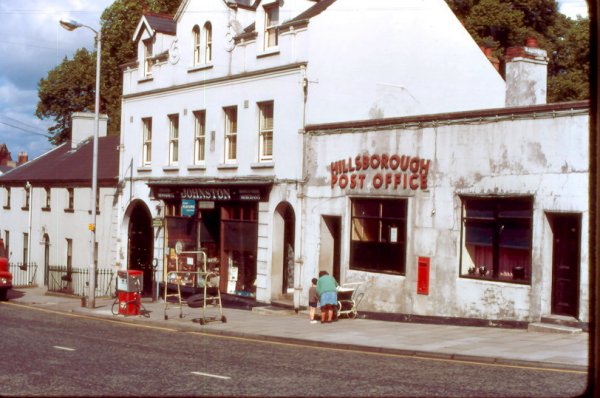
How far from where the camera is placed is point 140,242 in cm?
3619

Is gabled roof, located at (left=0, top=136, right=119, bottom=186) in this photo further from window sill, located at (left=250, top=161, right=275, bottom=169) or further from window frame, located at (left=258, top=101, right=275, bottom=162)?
window frame, located at (left=258, top=101, right=275, bottom=162)

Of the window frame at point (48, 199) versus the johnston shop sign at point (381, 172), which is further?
the window frame at point (48, 199)

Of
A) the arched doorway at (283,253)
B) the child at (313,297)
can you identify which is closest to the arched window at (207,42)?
the arched doorway at (283,253)

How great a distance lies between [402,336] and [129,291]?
10177 mm

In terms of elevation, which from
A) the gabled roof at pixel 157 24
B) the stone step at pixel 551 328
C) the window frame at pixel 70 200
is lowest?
the stone step at pixel 551 328

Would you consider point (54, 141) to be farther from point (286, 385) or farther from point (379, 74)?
point (286, 385)

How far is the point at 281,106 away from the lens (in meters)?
27.1

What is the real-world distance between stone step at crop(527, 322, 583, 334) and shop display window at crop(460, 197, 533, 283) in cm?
123

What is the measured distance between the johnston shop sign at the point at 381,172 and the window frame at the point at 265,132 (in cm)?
363

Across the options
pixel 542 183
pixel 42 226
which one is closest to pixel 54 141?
pixel 42 226

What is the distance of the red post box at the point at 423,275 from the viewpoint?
21.8 m

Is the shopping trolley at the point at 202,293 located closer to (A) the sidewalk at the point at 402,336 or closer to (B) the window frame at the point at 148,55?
(A) the sidewalk at the point at 402,336

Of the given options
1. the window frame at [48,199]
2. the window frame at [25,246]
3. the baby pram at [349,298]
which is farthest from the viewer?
the window frame at [25,246]

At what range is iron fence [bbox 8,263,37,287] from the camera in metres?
45.6
